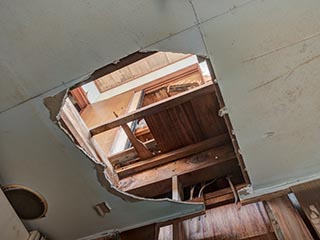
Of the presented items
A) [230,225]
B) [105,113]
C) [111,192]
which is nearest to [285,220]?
[230,225]

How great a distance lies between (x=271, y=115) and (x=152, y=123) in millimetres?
864

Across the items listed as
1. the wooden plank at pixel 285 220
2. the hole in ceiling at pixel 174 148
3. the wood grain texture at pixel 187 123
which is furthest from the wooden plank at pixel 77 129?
the wooden plank at pixel 285 220

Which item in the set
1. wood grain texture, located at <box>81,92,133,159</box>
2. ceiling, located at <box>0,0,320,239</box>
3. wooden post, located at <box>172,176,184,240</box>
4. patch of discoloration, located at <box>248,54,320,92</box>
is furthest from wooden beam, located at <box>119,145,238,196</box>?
patch of discoloration, located at <box>248,54,320,92</box>

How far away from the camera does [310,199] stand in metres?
1.09

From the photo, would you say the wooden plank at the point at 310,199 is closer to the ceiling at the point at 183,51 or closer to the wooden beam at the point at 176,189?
the ceiling at the point at 183,51

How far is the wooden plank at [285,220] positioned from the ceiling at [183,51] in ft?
0.28

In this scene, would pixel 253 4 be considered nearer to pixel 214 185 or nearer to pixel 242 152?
pixel 242 152

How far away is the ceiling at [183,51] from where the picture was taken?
88cm

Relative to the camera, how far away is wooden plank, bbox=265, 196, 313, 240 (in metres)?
1.00

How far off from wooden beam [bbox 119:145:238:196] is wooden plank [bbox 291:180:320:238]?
1.59ft

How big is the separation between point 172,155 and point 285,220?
883mm

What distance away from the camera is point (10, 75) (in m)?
1.02

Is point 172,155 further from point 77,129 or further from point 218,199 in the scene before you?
point 77,129

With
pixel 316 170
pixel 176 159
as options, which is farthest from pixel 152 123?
pixel 316 170
